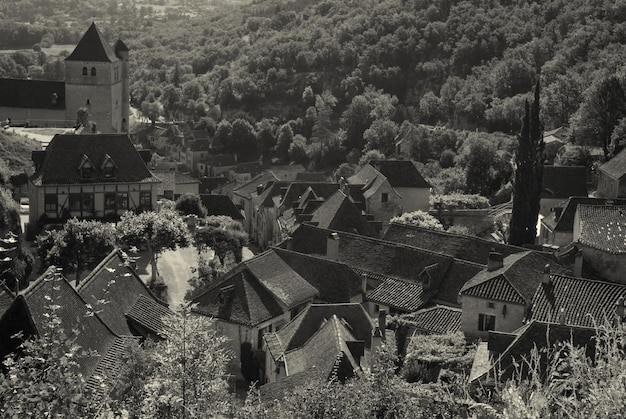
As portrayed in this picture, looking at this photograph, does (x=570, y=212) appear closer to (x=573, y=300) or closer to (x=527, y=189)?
(x=527, y=189)

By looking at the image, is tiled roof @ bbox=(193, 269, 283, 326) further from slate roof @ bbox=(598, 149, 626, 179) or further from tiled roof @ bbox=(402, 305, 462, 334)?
slate roof @ bbox=(598, 149, 626, 179)

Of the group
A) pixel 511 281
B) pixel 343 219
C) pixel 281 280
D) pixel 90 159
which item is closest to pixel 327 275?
pixel 281 280

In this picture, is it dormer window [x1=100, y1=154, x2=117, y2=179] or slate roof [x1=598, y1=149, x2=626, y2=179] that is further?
slate roof [x1=598, y1=149, x2=626, y2=179]

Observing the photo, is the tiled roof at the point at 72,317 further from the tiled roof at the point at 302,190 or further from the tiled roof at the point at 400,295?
the tiled roof at the point at 302,190

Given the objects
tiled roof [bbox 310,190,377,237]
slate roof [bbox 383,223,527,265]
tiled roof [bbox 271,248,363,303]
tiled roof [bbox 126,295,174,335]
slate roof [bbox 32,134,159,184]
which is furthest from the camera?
tiled roof [bbox 310,190,377,237]

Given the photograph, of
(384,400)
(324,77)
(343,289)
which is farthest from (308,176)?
(384,400)

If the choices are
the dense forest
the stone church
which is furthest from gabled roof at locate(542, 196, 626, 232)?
the stone church
